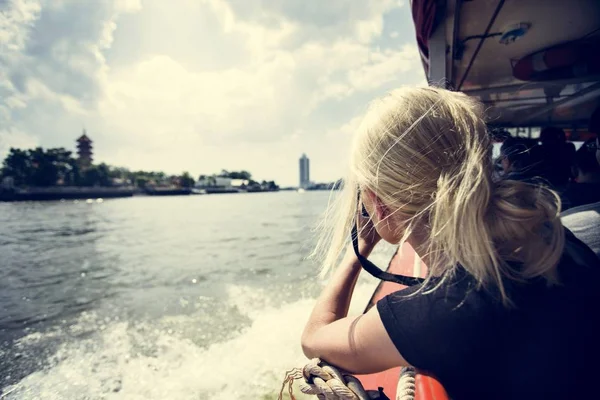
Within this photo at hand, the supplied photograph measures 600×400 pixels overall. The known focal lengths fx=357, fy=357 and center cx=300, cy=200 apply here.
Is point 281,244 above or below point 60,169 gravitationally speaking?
below

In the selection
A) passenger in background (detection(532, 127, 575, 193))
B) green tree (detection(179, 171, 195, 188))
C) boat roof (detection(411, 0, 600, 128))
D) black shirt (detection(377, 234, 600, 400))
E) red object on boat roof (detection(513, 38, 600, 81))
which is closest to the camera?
black shirt (detection(377, 234, 600, 400))

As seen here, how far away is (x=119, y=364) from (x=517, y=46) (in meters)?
4.88

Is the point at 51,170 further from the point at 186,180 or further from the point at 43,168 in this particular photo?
the point at 186,180

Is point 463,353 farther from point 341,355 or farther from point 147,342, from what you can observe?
point 147,342

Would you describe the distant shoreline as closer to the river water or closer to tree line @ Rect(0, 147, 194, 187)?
tree line @ Rect(0, 147, 194, 187)

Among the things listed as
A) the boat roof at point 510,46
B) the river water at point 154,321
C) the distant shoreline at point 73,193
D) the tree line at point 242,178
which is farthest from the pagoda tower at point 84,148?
the boat roof at point 510,46

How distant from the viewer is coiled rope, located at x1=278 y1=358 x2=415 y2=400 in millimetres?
930

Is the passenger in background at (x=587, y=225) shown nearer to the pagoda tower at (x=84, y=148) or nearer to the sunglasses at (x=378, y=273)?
the sunglasses at (x=378, y=273)

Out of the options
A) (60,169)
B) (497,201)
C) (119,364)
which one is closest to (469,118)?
(497,201)

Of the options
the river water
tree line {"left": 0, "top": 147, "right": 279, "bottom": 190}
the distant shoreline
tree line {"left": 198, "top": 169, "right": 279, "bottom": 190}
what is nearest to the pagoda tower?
tree line {"left": 0, "top": 147, "right": 279, "bottom": 190}

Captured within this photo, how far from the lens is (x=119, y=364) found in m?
3.39

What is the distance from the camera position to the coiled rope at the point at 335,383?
930 millimetres

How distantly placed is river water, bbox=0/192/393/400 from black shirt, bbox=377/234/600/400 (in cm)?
136

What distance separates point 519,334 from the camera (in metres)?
0.73
